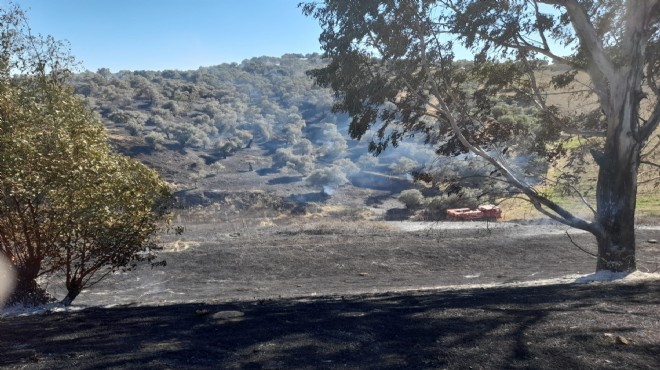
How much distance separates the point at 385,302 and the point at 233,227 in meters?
16.2

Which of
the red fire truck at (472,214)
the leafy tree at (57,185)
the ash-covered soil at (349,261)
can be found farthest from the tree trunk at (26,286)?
the red fire truck at (472,214)

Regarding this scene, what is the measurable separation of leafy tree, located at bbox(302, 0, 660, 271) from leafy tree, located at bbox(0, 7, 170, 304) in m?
4.62

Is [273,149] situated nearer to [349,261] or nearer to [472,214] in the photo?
[472,214]

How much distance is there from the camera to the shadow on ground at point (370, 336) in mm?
4746

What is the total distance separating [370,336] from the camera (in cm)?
562

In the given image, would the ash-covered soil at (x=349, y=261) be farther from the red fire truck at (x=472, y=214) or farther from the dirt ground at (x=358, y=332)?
the red fire truck at (x=472, y=214)

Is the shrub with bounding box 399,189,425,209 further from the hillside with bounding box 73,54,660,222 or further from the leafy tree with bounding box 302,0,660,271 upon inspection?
the leafy tree with bounding box 302,0,660,271

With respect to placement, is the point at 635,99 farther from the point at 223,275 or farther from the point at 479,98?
the point at 223,275

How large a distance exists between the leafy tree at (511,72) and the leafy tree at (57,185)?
4.62 m

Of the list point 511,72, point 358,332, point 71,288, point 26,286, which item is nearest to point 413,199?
point 511,72

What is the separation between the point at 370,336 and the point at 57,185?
16.4 feet

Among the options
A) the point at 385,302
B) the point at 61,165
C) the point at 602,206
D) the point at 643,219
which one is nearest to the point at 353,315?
the point at 385,302

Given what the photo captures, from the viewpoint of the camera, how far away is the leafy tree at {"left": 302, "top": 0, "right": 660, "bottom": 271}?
1092 centimetres

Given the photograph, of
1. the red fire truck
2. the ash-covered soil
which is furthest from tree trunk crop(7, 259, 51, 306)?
the red fire truck
